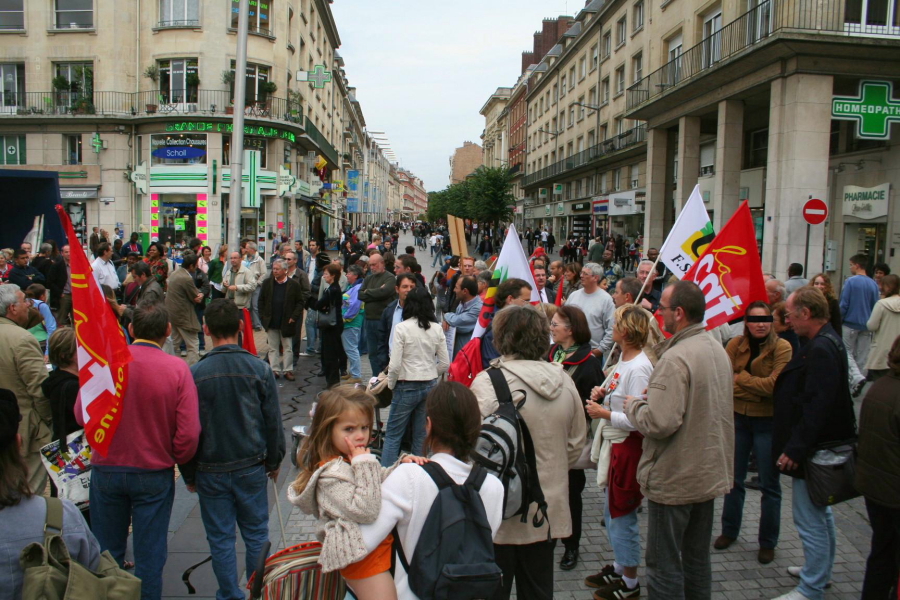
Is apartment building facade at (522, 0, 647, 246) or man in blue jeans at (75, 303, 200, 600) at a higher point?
apartment building facade at (522, 0, 647, 246)

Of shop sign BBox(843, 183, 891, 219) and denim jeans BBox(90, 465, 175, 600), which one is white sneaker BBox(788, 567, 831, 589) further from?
shop sign BBox(843, 183, 891, 219)

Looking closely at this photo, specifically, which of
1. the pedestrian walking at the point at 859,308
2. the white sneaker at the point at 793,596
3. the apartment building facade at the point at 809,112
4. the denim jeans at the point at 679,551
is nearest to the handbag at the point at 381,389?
the denim jeans at the point at 679,551

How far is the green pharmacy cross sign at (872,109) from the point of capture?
1373 cm

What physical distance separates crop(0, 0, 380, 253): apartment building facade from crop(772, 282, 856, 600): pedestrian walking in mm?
28079

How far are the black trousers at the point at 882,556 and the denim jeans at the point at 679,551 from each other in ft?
2.94

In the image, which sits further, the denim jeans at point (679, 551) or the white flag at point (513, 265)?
the white flag at point (513, 265)

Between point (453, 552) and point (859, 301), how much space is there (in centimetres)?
892

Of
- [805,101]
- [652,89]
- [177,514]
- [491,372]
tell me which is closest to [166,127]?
[652,89]

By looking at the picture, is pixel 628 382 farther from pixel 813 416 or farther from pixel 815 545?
pixel 815 545

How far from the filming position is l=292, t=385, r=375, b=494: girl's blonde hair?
266 centimetres

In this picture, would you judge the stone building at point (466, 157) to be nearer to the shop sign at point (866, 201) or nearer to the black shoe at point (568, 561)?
the shop sign at point (866, 201)

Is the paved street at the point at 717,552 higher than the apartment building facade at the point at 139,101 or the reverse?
the reverse

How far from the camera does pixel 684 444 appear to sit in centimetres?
346

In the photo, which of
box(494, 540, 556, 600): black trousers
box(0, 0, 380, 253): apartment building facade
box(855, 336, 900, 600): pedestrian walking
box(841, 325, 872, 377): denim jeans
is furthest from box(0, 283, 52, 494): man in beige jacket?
box(0, 0, 380, 253): apartment building facade
